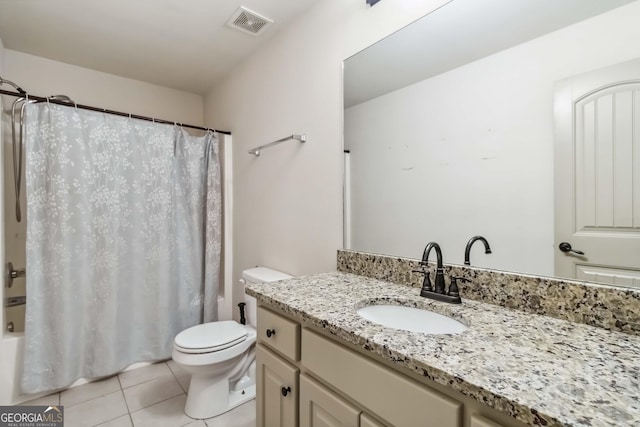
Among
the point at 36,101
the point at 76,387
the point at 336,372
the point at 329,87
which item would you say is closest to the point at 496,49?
the point at 329,87

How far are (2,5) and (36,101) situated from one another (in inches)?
20.0

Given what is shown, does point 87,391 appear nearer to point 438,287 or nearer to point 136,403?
point 136,403

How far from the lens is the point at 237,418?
63.8 inches

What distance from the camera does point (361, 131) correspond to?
1454 millimetres

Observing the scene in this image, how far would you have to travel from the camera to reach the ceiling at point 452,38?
91cm

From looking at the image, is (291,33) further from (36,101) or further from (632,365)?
(632,365)

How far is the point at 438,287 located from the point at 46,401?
2372 millimetres

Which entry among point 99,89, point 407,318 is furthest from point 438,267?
point 99,89

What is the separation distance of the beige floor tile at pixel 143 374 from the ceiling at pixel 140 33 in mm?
2318

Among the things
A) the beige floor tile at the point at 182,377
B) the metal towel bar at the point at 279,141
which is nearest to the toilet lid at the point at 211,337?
the beige floor tile at the point at 182,377

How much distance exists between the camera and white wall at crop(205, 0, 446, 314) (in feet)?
4.91

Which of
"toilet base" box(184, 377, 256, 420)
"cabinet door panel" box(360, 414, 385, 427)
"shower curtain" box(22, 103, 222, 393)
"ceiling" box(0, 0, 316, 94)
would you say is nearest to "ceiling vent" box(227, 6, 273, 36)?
"ceiling" box(0, 0, 316, 94)

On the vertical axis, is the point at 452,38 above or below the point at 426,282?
above

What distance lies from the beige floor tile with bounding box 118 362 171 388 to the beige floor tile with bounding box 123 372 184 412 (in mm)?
49
